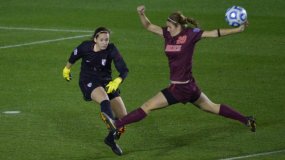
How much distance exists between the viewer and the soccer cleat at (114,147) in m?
14.4

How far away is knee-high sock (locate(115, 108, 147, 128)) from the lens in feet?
47.1

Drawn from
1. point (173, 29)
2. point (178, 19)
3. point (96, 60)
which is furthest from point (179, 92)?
point (96, 60)

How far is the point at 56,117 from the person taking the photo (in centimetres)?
1712

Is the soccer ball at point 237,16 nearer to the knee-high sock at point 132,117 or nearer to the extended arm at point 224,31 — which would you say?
the extended arm at point 224,31

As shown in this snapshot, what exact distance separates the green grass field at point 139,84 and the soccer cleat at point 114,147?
0.44 ft

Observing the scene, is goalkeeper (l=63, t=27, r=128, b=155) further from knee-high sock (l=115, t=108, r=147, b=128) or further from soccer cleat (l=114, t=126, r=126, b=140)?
knee-high sock (l=115, t=108, r=147, b=128)

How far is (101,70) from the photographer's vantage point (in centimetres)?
1509

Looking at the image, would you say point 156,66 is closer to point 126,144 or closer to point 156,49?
point 156,49

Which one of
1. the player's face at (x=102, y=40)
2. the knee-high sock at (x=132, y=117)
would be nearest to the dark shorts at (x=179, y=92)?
the knee-high sock at (x=132, y=117)

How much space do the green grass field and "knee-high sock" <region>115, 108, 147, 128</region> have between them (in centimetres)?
54

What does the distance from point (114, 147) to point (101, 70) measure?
56.3 inches

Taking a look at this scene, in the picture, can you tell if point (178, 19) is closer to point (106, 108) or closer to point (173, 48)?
point (173, 48)

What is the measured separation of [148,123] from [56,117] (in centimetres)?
183

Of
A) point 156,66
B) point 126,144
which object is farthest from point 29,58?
point 126,144
